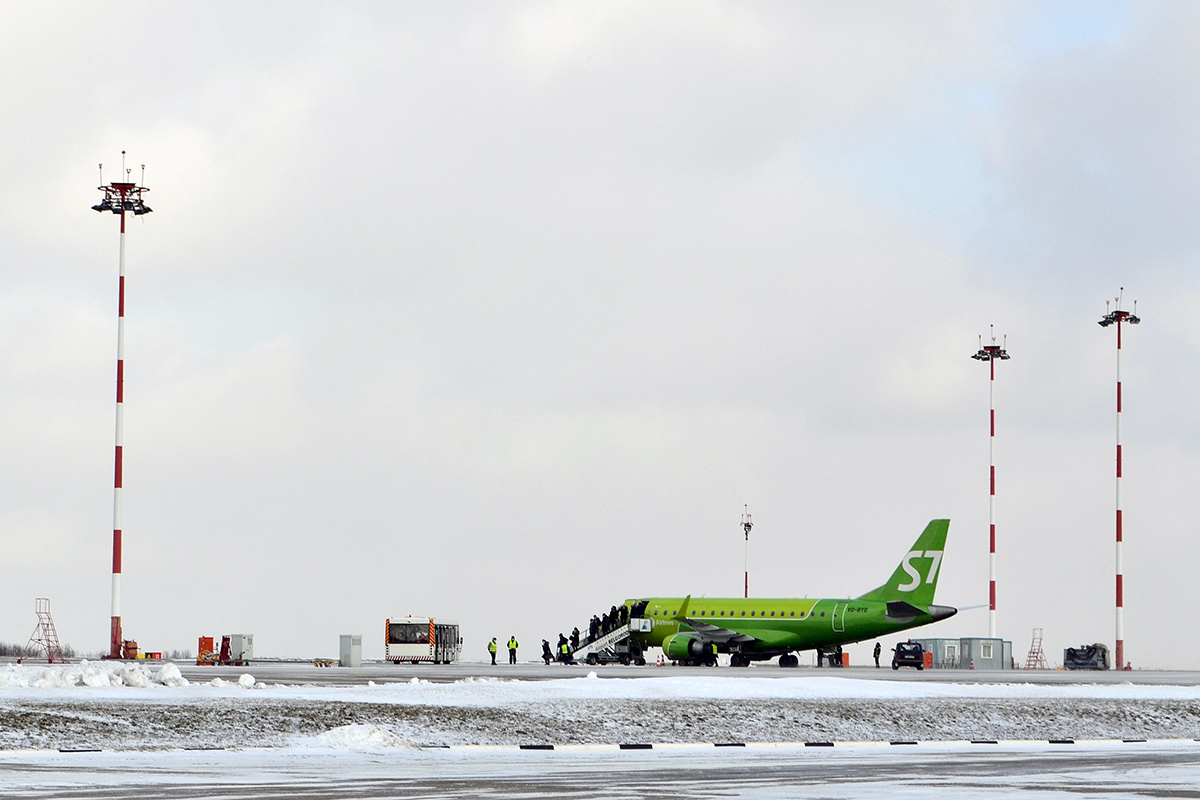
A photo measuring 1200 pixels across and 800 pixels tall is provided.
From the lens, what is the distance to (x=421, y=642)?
82562 mm

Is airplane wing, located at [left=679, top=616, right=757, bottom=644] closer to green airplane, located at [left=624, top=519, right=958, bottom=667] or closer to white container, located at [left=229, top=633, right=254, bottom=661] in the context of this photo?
green airplane, located at [left=624, top=519, right=958, bottom=667]

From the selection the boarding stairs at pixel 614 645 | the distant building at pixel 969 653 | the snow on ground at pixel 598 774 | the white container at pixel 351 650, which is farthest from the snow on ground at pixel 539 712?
the distant building at pixel 969 653

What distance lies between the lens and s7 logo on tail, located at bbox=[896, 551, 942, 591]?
7712cm

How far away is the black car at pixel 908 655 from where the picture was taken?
77625 mm

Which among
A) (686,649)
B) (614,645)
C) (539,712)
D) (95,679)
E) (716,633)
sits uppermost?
(95,679)

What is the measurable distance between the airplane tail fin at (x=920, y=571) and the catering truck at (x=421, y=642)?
75.6 feet

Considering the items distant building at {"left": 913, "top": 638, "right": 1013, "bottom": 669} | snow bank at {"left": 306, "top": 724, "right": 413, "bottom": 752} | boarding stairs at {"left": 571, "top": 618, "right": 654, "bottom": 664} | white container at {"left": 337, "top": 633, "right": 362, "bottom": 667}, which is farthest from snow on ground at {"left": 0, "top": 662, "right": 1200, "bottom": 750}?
distant building at {"left": 913, "top": 638, "right": 1013, "bottom": 669}

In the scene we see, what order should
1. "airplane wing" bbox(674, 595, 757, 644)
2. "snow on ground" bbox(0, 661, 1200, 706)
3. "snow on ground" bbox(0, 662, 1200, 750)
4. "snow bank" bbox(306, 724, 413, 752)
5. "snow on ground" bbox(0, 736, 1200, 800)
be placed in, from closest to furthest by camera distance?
"snow on ground" bbox(0, 736, 1200, 800) < "snow bank" bbox(306, 724, 413, 752) < "snow on ground" bbox(0, 662, 1200, 750) < "snow on ground" bbox(0, 661, 1200, 706) < "airplane wing" bbox(674, 595, 757, 644)

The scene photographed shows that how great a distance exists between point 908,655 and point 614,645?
53.0 feet

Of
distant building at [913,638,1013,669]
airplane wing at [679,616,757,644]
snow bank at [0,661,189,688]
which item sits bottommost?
distant building at [913,638,1013,669]

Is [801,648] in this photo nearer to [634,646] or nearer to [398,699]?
[634,646]

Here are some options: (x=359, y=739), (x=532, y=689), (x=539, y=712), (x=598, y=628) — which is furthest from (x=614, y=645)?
(x=359, y=739)

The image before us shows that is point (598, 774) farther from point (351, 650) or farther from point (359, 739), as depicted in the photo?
point (351, 650)

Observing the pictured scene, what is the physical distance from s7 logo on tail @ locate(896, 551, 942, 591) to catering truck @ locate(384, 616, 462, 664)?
23955 mm
